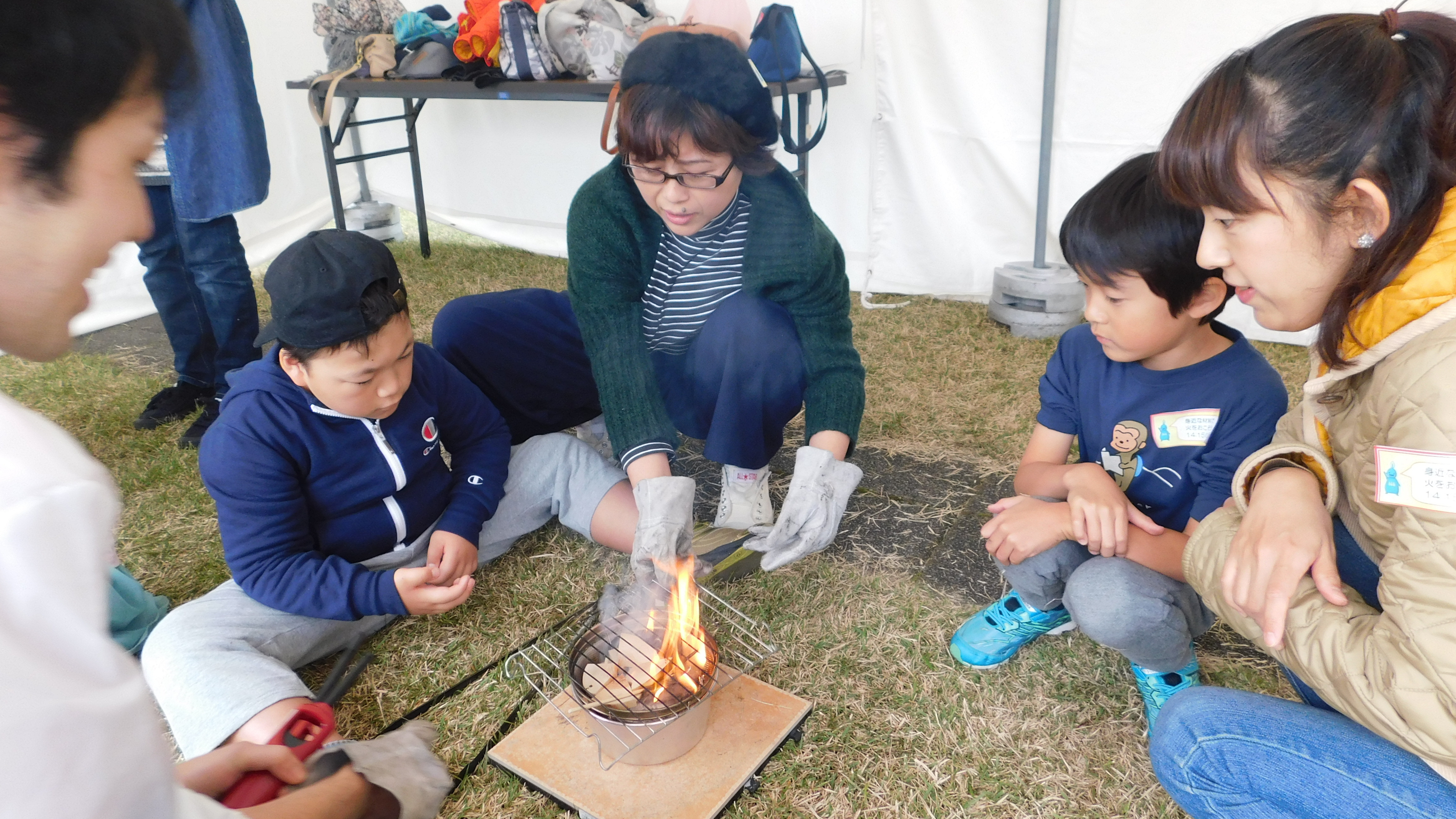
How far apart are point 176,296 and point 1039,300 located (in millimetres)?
2885

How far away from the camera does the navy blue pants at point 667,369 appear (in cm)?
194

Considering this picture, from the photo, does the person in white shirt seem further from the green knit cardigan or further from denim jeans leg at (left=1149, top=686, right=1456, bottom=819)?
the green knit cardigan

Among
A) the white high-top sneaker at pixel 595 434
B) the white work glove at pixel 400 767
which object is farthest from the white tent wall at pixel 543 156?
the white work glove at pixel 400 767

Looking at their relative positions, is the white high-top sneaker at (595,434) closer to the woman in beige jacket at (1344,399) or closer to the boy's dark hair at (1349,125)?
the woman in beige jacket at (1344,399)

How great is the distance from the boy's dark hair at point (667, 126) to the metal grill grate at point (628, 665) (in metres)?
0.80

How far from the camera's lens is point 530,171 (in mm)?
4875

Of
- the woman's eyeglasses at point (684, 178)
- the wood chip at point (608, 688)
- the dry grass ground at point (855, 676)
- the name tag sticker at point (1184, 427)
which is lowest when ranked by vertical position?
the dry grass ground at point (855, 676)

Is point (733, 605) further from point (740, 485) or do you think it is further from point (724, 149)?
point (724, 149)

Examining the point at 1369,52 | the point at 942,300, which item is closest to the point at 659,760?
the point at 1369,52

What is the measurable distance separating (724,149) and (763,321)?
16.4 inches

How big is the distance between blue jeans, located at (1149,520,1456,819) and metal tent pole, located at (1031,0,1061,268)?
8.05ft

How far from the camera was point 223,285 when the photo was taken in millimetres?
2635

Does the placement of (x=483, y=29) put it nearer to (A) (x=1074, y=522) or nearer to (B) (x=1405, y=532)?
(A) (x=1074, y=522)

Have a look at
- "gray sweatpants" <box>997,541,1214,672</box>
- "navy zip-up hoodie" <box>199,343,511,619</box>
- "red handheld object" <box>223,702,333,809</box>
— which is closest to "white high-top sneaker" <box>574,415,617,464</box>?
"navy zip-up hoodie" <box>199,343,511,619</box>
